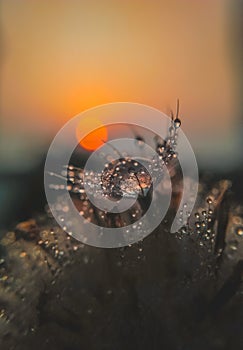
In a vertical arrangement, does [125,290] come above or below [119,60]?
below

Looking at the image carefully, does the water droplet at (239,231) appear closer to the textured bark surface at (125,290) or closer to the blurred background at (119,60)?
the textured bark surface at (125,290)

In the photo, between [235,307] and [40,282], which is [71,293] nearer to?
[40,282]

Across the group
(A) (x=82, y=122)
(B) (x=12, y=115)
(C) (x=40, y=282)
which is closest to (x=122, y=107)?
(A) (x=82, y=122)

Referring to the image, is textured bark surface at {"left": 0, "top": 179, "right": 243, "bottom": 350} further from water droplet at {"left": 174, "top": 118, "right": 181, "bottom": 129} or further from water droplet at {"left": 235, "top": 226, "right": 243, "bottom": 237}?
water droplet at {"left": 174, "top": 118, "right": 181, "bottom": 129}

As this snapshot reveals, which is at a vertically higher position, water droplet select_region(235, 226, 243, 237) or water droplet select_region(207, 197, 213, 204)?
water droplet select_region(207, 197, 213, 204)

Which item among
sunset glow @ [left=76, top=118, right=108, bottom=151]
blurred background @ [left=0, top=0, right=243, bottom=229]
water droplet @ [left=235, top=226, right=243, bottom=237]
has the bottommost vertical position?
water droplet @ [left=235, top=226, right=243, bottom=237]

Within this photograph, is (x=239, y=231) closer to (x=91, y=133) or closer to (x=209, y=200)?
(x=209, y=200)

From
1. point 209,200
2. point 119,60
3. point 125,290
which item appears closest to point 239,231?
point 209,200

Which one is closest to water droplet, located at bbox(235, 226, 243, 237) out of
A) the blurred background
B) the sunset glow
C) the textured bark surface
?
the textured bark surface

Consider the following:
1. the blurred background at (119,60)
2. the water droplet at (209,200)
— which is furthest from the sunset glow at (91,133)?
the water droplet at (209,200)
